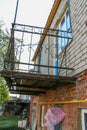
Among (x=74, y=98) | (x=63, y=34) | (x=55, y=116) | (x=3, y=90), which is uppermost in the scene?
(x=63, y=34)

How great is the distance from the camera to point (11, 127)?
40.1 ft

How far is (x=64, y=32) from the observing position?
4.93 m

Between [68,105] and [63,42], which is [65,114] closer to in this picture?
[68,105]

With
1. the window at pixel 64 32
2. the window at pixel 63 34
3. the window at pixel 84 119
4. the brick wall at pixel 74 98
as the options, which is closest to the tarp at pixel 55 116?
the brick wall at pixel 74 98

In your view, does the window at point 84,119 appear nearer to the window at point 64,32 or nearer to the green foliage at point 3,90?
the window at point 64,32

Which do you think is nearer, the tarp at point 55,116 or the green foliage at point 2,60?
the tarp at point 55,116

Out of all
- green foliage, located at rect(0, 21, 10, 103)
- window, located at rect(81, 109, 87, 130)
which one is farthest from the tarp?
green foliage, located at rect(0, 21, 10, 103)

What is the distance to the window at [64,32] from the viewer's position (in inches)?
186

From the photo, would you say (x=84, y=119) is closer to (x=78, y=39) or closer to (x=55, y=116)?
(x=55, y=116)

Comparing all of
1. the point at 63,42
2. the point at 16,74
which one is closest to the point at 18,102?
the point at 63,42

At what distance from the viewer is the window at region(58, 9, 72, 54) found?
15.5 ft

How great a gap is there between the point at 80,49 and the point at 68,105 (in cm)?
128

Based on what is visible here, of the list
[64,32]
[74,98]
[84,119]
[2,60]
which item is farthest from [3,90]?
[84,119]

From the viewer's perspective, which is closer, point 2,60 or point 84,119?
point 84,119
